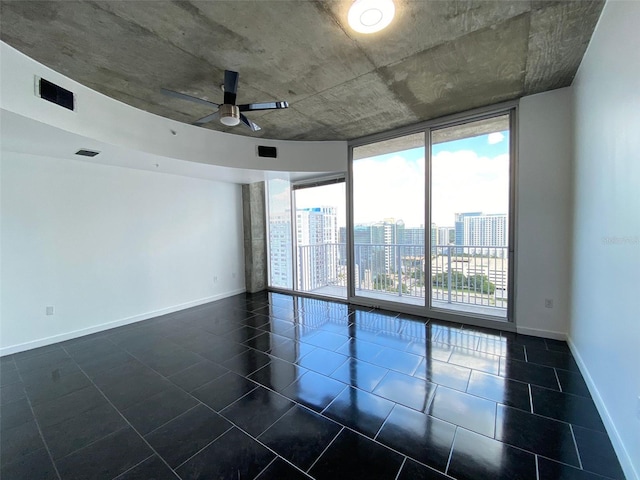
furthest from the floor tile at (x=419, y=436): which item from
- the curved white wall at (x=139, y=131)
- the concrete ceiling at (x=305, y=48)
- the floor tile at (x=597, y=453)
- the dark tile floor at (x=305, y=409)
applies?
the curved white wall at (x=139, y=131)

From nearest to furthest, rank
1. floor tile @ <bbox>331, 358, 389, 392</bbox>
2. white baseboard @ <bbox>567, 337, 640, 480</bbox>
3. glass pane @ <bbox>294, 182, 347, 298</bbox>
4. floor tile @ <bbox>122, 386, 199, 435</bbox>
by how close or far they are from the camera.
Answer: white baseboard @ <bbox>567, 337, 640, 480</bbox>, floor tile @ <bbox>122, 386, 199, 435</bbox>, floor tile @ <bbox>331, 358, 389, 392</bbox>, glass pane @ <bbox>294, 182, 347, 298</bbox>

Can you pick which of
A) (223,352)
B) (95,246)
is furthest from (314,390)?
(95,246)

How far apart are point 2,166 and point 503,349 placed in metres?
5.56

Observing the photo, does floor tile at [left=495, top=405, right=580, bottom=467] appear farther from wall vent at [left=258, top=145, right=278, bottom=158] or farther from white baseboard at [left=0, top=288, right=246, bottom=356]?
white baseboard at [left=0, top=288, right=246, bottom=356]

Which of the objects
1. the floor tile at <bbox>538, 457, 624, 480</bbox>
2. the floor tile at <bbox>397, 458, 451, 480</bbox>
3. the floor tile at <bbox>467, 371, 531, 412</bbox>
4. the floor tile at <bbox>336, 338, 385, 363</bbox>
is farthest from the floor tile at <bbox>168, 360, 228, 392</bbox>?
the floor tile at <bbox>538, 457, 624, 480</bbox>

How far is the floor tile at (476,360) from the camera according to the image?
2.34 meters

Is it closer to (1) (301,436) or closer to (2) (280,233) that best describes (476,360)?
(1) (301,436)

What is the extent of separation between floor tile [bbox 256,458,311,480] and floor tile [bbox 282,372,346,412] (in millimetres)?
472

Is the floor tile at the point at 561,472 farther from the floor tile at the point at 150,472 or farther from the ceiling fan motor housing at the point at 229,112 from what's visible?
the ceiling fan motor housing at the point at 229,112

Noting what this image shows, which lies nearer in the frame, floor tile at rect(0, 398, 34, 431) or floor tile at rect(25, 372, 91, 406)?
floor tile at rect(0, 398, 34, 431)

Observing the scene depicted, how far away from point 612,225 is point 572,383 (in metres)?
1.31

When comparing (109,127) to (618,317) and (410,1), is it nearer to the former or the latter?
(410,1)

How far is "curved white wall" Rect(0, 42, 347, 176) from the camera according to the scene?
1.97 m

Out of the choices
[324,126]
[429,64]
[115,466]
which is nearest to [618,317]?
[429,64]
